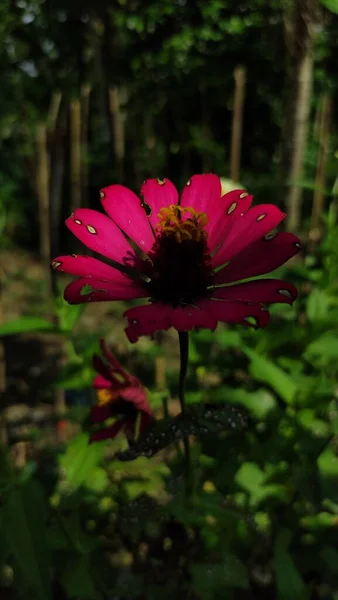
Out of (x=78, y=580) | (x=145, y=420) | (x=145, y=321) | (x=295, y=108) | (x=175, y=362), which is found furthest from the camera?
(x=175, y=362)

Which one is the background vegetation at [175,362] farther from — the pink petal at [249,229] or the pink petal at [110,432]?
the pink petal at [249,229]

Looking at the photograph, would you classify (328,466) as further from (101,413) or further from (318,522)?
(101,413)

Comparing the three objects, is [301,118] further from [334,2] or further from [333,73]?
[333,73]

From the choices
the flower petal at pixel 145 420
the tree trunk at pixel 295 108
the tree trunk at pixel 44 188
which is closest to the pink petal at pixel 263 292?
the flower petal at pixel 145 420

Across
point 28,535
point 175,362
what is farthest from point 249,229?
point 175,362

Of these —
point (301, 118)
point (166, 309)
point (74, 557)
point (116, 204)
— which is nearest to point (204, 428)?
point (166, 309)

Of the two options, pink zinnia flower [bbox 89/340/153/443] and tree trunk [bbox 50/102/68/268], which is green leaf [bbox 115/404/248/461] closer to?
pink zinnia flower [bbox 89/340/153/443]
